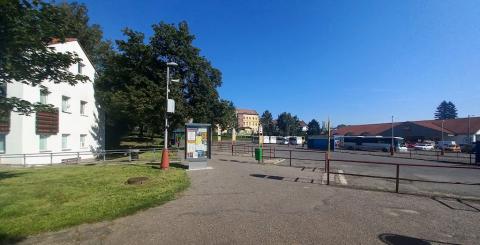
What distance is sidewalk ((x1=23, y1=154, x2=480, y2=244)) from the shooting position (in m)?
5.72

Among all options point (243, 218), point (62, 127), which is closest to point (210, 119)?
point (62, 127)

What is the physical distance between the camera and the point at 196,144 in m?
17.0

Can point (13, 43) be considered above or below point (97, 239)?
above

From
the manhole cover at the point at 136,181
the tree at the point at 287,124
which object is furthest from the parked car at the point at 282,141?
the manhole cover at the point at 136,181

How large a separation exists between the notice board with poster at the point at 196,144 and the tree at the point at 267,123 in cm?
12803

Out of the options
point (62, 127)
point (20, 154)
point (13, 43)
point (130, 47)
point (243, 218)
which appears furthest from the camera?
point (130, 47)

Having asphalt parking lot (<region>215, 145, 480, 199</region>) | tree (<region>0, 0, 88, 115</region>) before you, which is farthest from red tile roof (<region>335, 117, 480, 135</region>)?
tree (<region>0, 0, 88, 115</region>)

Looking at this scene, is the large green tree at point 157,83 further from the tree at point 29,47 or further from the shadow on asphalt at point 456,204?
the shadow on asphalt at point 456,204

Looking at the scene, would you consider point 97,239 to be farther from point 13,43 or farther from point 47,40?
point 47,40

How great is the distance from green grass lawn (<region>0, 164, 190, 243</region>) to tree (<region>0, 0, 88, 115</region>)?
121 inches

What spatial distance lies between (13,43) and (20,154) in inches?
509

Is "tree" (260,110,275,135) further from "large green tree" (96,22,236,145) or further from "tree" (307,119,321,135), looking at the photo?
"large green tree" (96,22,236,145)

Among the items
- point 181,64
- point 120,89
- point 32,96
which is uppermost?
point 181,64

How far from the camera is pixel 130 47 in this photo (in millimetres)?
32156
